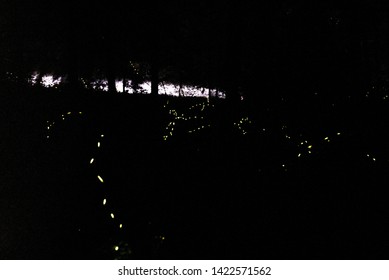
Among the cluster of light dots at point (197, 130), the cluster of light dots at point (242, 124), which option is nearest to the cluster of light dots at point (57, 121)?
the cluster of light dots at point (197, 130)

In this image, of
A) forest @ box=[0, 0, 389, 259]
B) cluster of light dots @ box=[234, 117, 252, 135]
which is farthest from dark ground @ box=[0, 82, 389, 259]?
cluster of light dots @ box=[234, 117, 252, 135]

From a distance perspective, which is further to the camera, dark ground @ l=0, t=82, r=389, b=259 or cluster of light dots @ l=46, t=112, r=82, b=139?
cluster of light dots @ l=46, t=112, r=82, b=139

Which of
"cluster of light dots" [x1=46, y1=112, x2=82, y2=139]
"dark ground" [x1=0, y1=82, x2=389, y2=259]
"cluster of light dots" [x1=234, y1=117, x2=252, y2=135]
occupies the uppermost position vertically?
"cluster of light dots" [x1=46, y1=112, x2=82, y2=139]

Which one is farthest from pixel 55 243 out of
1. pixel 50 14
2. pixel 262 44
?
pixel 50 14

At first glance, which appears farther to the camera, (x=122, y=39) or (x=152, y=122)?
(x=122, y=39)

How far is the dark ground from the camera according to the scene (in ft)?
15.8

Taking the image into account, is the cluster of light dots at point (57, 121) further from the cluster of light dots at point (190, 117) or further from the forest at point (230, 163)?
the cluster of light dots at point (190, 117)

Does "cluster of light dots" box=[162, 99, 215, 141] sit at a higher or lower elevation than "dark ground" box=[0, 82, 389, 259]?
higher

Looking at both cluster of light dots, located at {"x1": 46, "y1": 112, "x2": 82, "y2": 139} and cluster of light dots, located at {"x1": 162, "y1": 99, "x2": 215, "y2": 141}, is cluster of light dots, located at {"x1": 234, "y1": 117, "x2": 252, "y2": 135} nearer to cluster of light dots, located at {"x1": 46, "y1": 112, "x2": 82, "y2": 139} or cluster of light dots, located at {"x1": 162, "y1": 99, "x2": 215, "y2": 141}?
cluster of light dots, located at {"x1": 162, "y1": 99, "x2": 215, "y2": 141}

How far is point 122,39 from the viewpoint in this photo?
66.5 ft

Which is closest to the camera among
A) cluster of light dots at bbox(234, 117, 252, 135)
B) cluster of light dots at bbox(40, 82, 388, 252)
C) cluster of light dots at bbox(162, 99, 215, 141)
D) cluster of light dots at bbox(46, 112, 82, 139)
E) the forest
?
the forest
